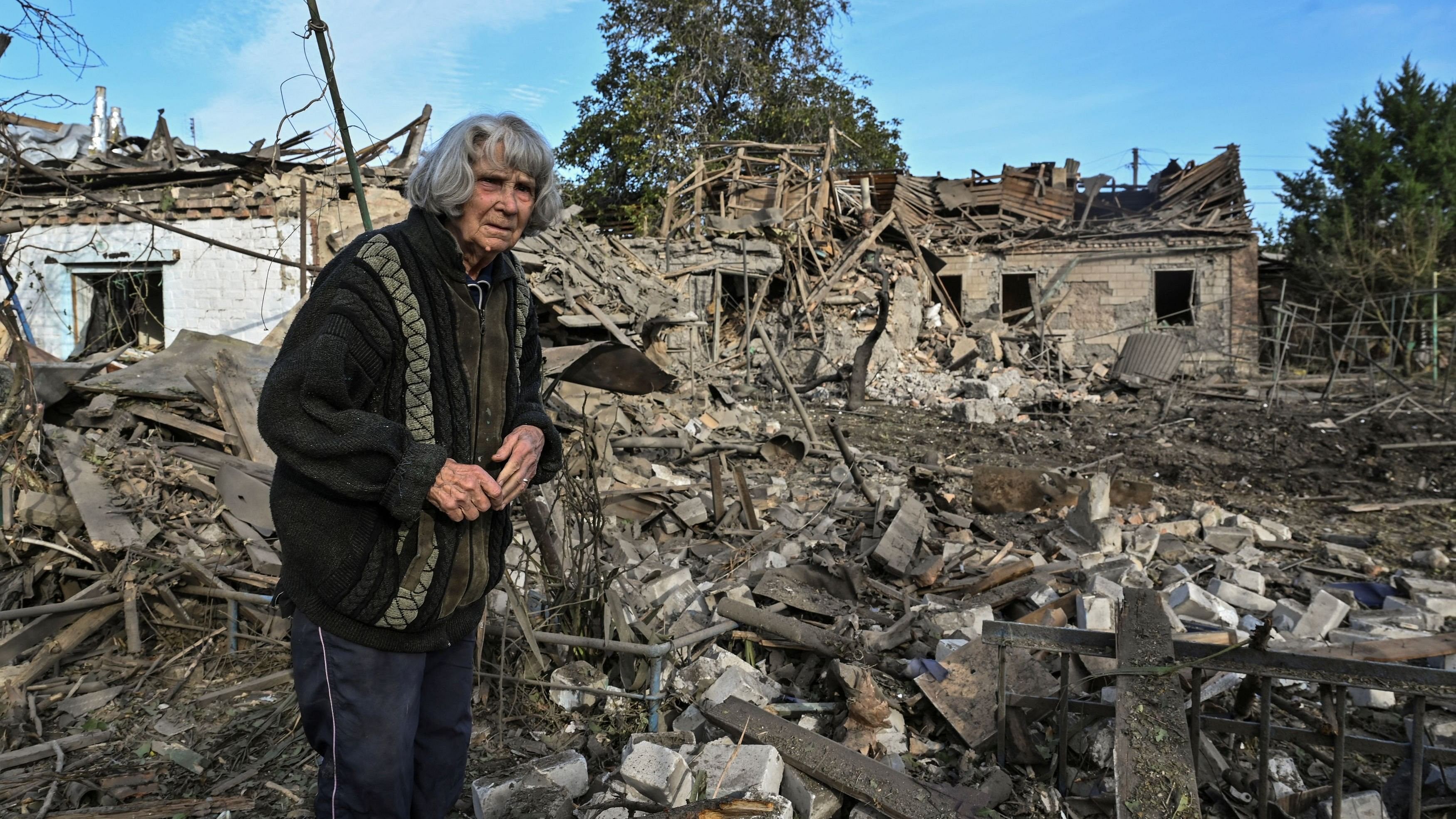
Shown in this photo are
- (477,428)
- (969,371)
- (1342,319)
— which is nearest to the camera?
(477,428)

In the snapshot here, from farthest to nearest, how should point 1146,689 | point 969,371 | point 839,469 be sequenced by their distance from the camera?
point 969,371
point 839,469
point 1146,689

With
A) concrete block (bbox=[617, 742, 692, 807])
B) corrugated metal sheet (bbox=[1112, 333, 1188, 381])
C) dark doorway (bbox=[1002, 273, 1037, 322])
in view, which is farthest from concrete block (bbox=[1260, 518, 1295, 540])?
dark doorway (bbox=[1002, 273, 1037, 322])

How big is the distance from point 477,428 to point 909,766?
7.23ft

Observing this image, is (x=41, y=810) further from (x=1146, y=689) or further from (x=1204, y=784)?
(x=1204, y=784)

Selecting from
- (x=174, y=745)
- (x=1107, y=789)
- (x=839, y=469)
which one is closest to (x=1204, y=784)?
(x=1107, y=789)

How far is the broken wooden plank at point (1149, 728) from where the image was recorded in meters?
2.23

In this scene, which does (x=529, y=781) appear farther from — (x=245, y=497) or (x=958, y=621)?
(x=245, y=497)

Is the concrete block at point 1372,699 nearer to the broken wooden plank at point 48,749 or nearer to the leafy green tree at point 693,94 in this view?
the broken wooden plank at point 48,749

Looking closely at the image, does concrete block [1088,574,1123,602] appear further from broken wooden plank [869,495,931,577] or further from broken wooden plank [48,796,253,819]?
broken wooden plank [48,796,253,819]

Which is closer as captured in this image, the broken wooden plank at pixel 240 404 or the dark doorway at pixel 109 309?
the broken wooden plank at pixel 240 404

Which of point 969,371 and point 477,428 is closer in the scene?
point 477,428

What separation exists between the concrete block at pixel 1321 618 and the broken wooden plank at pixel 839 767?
2767 mm

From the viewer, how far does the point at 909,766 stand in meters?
3.13

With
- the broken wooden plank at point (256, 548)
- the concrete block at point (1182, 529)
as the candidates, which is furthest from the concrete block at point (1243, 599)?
the broken wooden plank at point (256, 548)
